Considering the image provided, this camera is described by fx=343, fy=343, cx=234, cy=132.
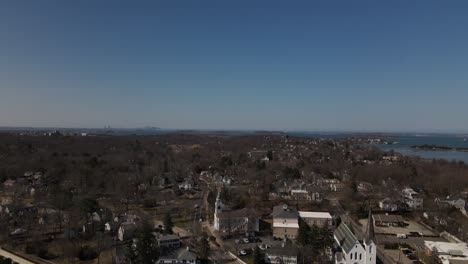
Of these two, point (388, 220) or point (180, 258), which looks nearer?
point (180, 258)

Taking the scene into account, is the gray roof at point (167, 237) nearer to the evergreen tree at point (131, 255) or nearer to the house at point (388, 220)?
the evergreen tree at point (131, 255)

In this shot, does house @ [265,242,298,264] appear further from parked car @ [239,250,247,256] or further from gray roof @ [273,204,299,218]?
gray roof @ [273,204,299,218]

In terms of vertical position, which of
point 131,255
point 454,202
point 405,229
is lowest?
point 405,229

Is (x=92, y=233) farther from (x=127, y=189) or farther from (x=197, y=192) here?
(x=197, y=192)

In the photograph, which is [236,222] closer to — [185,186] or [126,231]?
[126,231]

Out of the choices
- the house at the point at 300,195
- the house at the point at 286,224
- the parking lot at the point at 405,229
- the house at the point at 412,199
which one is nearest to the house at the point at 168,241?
the house at the point at 286,224

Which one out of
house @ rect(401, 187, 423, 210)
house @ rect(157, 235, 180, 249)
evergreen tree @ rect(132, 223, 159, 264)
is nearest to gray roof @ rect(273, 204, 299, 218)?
house @ rect(157, 235, 180, 249)

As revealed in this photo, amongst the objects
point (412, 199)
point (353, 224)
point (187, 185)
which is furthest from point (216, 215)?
point (412, 199)
